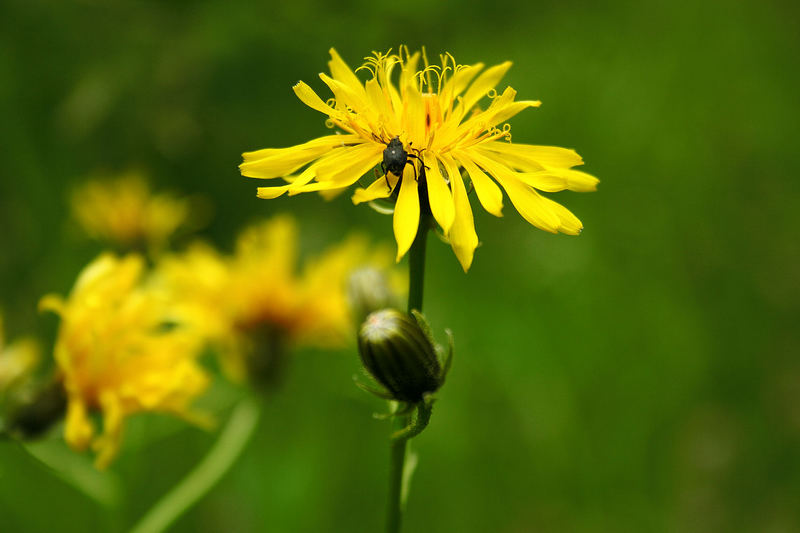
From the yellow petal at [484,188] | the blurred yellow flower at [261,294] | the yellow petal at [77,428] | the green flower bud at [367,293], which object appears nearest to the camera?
the yellow petal at [484,188]

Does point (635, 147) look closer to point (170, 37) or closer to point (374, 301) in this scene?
point (170, 37)

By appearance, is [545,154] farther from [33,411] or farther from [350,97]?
[33,411]

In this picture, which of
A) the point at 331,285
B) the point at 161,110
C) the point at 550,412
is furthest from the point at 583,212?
the point at 161,110

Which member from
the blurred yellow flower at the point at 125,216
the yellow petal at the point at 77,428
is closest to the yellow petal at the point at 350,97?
the yellow petal at the point at 77,428

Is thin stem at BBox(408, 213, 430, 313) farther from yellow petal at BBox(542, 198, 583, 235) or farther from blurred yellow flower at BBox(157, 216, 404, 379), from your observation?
blurred yellow flower at BBox(157, 216, 404, 379)

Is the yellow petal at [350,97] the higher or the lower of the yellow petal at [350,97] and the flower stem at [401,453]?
the higher

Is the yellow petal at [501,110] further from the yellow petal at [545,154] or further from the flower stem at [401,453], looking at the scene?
the flower stem at [401,453]

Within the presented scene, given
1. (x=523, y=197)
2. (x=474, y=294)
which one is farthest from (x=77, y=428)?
(x=474, y=294)
